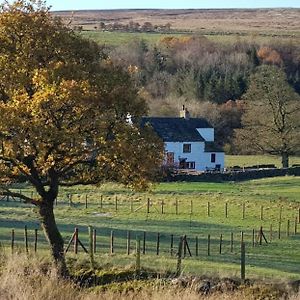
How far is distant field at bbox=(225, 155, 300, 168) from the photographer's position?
9299 centimetres

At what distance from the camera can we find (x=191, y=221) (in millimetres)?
44562

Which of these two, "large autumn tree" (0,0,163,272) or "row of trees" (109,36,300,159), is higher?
"row of trees" (109,36,300,159)

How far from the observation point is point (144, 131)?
2095 centimetres

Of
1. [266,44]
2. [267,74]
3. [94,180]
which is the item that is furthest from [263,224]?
[266,44]

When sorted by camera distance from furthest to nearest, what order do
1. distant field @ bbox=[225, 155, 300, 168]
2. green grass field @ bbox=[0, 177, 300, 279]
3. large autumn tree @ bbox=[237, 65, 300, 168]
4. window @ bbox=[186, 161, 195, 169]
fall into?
distant field @ bbox=[225, 155, 300, 168] → window @ bbox=[186, 161, 195, 169] → large autumn tree @ bbox=[237, 65, 300, 168] → green grass field @ bbox=[0, 177, 300, 279]

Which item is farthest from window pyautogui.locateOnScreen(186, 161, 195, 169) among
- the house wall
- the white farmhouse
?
the house wall

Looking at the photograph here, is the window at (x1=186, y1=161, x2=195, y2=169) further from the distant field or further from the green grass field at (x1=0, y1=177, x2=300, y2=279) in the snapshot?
the green grass field at (x1=0, y1=177, x2=300, y2=279)

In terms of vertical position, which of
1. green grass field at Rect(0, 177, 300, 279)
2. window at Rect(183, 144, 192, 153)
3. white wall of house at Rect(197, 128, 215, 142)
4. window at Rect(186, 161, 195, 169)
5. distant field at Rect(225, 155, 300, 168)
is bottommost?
green grass field at Rect(0, 177, 300, 279)

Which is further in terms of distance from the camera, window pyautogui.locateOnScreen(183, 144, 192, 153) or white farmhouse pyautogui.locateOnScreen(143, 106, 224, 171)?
window pyautogui.locateOnScreen(183, 144, 192, 153)

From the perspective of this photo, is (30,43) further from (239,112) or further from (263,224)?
(239,112)

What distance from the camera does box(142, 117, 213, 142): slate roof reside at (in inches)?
3334

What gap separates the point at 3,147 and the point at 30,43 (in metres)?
2.79

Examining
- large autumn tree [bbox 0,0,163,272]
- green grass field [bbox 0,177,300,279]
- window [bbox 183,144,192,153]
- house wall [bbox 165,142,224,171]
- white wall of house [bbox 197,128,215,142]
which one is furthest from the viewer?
white wall of house [bbox 197,128,215,142]

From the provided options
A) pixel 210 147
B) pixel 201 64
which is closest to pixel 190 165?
pixel 210 147
